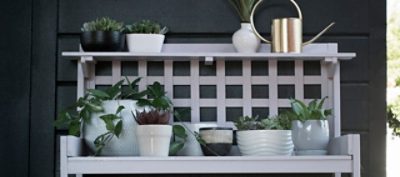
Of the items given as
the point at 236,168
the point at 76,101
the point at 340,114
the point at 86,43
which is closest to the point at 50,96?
the point at 76,101

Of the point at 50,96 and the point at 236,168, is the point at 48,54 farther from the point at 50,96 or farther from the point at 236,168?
the point at 236,168

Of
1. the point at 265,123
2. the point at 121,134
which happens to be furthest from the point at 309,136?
the point at 121,134

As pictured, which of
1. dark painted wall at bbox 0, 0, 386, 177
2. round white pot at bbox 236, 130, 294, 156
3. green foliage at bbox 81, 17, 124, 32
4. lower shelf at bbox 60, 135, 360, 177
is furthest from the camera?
dark painted wall at bbox 0, 0, 386, 177

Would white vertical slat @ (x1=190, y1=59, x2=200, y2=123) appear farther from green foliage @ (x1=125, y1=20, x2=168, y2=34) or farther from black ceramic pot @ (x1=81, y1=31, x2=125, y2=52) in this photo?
black ceramic pot @ (x1=81, y1=31, x2=125, y2=52)

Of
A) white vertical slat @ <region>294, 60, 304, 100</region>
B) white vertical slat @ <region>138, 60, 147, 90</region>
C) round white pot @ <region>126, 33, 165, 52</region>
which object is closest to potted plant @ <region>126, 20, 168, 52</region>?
round white pot @ <region>126, 33, 165, 52</region>

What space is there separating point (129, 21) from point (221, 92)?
39 centimetres

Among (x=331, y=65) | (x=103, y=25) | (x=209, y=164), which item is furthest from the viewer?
(x=331, y=65)

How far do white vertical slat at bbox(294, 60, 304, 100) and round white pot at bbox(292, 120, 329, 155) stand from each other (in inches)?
7.7

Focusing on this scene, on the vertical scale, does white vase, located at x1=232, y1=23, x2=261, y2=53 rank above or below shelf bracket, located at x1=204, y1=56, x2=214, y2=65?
above

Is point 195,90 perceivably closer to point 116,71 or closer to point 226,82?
point 226,82

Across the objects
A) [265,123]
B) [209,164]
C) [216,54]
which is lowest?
[209,164]

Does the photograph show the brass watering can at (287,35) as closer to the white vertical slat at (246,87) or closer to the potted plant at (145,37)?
the white vertical slat at (246,87)

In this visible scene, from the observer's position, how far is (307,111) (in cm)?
225

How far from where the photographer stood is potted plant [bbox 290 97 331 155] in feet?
7.33
